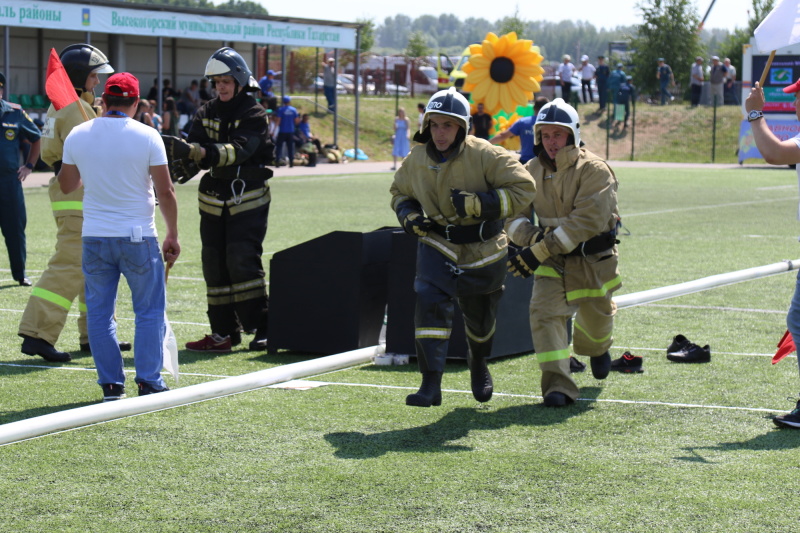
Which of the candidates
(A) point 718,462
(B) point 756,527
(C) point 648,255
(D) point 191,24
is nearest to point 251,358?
(A) point 718,462

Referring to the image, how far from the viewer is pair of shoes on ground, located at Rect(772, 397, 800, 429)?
6.30 metres

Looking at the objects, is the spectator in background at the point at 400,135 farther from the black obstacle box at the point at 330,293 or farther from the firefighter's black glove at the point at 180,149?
the firefighter's black glove at the point at 180,149

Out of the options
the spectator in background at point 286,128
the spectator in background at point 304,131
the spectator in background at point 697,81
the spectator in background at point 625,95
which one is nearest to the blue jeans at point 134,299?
the spectator in background at point 286,128

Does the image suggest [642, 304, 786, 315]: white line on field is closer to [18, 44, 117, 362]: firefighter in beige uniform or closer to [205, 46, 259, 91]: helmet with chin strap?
[205, 46, 259, 91]: helmet with chin strap

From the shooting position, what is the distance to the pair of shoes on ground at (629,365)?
7988mm

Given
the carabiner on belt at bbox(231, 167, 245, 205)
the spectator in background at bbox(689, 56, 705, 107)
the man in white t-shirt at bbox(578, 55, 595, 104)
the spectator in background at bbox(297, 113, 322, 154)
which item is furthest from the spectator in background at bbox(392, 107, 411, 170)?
the carabiner on belt at bbox(231, 167, 245, 205)

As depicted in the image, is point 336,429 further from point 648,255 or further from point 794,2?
point 648,255

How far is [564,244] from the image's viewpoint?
6.86 m

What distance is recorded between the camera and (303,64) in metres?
59.0

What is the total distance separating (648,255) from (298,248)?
751 cm

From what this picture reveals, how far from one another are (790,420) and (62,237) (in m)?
4.90

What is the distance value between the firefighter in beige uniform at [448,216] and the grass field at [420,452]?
460 mm

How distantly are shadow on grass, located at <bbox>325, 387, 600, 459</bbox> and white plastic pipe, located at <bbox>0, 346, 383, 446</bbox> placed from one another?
93cm

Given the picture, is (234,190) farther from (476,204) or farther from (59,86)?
(476,204)
